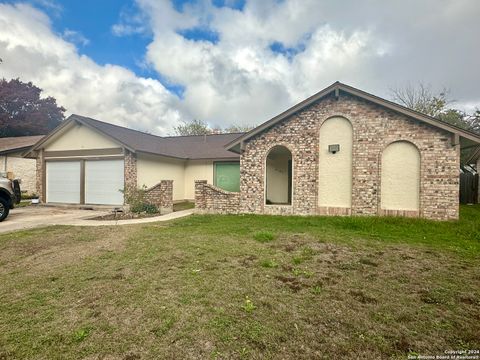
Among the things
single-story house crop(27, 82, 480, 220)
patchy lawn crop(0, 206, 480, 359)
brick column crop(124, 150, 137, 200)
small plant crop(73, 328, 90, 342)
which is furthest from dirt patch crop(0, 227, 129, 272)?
brick column crop(124, 150, 137, 200)

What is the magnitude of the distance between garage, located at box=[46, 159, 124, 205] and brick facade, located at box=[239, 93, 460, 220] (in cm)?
741

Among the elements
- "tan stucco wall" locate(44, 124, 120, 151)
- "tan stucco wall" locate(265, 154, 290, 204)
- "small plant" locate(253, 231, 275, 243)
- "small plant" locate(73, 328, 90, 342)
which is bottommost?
"small plant" locate(73, 328, 90, 342)

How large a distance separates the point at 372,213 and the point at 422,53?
44.9 feet

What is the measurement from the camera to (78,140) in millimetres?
14297

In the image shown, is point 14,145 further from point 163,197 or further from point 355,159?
point 355,159

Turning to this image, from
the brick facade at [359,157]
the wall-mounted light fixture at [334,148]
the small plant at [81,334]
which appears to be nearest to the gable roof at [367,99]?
the brick facade at [359,157]

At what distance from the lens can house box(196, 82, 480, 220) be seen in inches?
323

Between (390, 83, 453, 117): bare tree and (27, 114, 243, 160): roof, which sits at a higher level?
(390, 83, 453, 117): bare tree

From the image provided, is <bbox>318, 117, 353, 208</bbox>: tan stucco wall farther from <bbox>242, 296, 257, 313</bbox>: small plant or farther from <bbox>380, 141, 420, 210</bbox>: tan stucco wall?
<bbox>242, 296, 257, 313</bbox>: small plant

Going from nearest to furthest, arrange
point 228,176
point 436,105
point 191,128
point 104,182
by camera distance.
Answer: point 104,182
point 228,176
point 436,105
point 191,128

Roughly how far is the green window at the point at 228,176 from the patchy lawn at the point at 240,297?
9.52 meters

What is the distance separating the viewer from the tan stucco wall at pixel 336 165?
9.23m

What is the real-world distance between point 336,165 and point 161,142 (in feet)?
42.7

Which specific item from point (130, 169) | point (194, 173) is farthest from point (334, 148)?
point (194, 173)
